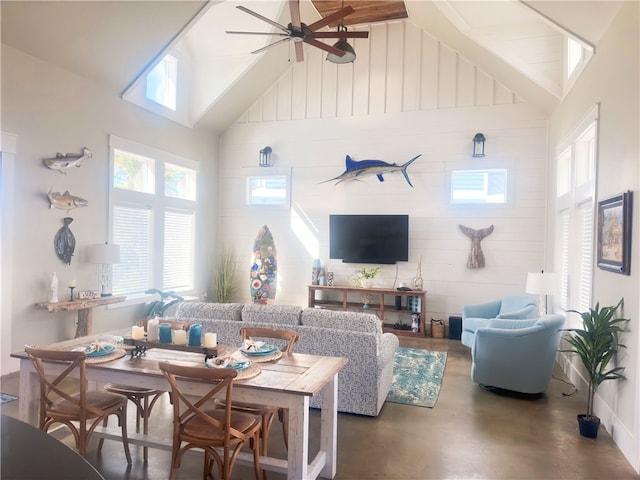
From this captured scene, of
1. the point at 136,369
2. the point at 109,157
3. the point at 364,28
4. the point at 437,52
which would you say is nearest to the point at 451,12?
the point at 437,52

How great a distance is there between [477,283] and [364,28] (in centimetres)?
484

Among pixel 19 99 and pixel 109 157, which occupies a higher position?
pixel 19 99

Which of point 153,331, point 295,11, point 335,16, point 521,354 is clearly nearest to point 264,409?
point 153,331

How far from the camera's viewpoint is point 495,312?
6285 mm

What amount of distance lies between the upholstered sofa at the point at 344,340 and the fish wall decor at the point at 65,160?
2915 mm

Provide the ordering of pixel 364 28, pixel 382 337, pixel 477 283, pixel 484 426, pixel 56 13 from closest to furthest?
1. pixel 484 426
2. pixel 382 337
3. pixel 56 13
4. pixel 477 283
5. pixel 364 28

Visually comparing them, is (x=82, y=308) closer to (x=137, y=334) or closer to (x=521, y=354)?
(x=137, y=334)

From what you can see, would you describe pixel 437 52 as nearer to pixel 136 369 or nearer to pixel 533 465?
pixel 533 465

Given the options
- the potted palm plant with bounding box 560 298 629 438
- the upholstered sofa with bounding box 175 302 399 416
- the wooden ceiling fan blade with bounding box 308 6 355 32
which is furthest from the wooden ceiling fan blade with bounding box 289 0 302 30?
the potted palm plant with bounding box 560 298 629 438

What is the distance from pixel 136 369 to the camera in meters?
2.53

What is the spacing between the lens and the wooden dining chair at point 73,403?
96.7 inches

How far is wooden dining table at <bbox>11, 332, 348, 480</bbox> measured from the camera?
91.4 inches

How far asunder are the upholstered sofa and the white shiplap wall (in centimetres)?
378

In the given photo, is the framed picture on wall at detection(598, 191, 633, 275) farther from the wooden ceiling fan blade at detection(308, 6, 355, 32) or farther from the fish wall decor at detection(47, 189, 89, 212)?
the fish wall decor at detection(47, 189, 89, 212)
